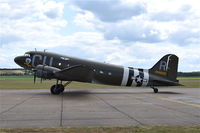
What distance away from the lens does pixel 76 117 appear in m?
10.9

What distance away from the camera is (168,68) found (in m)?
27.1

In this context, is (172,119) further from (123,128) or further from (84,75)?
(84,75)

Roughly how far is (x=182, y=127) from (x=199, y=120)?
193 centimetres

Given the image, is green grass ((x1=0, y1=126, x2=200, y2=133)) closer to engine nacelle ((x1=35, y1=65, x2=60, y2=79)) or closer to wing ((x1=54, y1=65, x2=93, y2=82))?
wing ((x1=54, y1=65, x2=93, y2=82))

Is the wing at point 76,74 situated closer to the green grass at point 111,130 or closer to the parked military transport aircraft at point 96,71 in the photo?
the parked military transport aircraft at point 96,71

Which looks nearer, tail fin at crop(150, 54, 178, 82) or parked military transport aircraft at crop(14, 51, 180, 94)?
parked military transport aircraft at crop(14, 51, 180, 94)

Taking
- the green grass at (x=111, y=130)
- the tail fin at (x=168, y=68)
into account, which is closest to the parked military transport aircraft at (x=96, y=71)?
the tail fin at (x=168, y=68)

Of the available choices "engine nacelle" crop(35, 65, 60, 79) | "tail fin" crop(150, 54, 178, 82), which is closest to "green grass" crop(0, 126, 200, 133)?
"engine nacelle" crop(35, 65, 60, 79)

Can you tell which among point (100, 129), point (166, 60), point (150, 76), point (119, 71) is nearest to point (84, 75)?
Result: point (119, 71)

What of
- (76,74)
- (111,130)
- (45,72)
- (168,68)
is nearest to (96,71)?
(76,74)

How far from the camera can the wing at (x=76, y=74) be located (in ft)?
68.7

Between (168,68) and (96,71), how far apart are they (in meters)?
7.68

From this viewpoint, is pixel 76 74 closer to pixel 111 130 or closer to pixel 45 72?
pixel 45 72

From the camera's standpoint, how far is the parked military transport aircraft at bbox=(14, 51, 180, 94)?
22125 mm
